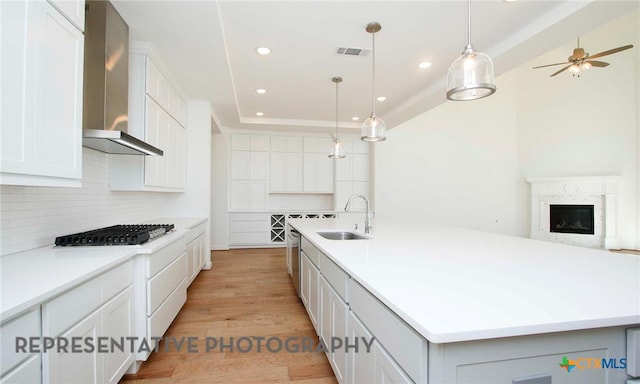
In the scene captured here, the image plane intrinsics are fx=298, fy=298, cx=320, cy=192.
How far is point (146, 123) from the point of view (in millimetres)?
2783

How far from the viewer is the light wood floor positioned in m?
1.89

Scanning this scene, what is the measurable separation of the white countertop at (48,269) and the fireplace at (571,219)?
325 inches

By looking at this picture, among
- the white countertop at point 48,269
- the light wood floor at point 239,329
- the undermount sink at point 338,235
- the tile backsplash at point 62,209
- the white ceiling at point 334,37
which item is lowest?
the light wood floor at point 239,329

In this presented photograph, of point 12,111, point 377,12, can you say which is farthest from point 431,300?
point 377,12

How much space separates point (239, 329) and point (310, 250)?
0.89m

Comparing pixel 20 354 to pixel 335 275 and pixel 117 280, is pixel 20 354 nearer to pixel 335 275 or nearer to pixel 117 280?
pixel 117 280

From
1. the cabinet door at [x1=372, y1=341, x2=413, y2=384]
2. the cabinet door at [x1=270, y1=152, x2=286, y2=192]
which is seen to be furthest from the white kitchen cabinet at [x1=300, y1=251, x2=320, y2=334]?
the cabinet door at [x1=270, y1=152, x2=286, y2=192]

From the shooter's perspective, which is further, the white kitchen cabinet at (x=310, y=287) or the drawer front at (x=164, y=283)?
the white kitchen cabinet at (x=310, y=287)

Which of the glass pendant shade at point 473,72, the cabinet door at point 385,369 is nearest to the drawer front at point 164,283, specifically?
the cabinet door at point 385,369

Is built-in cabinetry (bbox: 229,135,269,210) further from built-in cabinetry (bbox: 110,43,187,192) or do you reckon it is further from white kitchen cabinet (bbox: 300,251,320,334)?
white kitchen cabinet (bbox: 300,251,320,334)

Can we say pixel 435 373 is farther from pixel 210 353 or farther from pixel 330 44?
pixel 330 44

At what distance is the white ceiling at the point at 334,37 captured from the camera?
2.38 m

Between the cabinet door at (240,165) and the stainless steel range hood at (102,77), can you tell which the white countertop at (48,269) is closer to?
the stainless steel range hood at (102,77)

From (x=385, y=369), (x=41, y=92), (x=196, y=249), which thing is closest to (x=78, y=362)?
(x=41, y=92)
